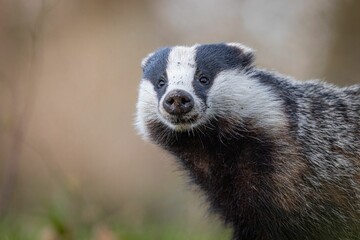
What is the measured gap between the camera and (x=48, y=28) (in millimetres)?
10625

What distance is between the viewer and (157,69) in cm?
520

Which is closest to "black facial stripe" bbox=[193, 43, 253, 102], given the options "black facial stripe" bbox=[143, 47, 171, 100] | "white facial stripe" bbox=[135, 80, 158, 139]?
"black facial stripe" bbox=[143, 47, 171, 100]

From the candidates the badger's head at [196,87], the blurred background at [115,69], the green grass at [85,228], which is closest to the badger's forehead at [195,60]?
the badger's head at [196,87]

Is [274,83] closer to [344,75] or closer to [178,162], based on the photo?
[178,162]

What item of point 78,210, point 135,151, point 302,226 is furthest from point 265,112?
point 135,151

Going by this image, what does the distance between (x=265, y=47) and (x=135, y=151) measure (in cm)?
282

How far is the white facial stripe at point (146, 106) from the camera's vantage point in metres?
5.21

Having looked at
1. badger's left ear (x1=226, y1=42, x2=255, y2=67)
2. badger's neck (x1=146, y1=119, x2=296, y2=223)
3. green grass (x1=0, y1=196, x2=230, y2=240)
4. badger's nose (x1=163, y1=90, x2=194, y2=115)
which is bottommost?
green grass (x1=0, y1=196, x2=230, y2=240)

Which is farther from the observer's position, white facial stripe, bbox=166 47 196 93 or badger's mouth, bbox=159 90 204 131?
white facial stripe, bbox=166 47 196 93

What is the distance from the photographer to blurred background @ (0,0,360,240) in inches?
355

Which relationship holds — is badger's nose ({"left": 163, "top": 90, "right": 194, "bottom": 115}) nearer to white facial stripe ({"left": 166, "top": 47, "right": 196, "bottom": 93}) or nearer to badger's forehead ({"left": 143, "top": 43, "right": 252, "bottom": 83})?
white facial stripe ({"left": 166, "top": 47, "right": 196, "bottom": 93})

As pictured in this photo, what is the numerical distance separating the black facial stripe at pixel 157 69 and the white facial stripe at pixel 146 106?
0.04m

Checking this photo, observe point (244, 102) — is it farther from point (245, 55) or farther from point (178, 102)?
point (178, 102)

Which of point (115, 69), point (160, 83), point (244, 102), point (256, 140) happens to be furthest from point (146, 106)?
point (115, 69)
